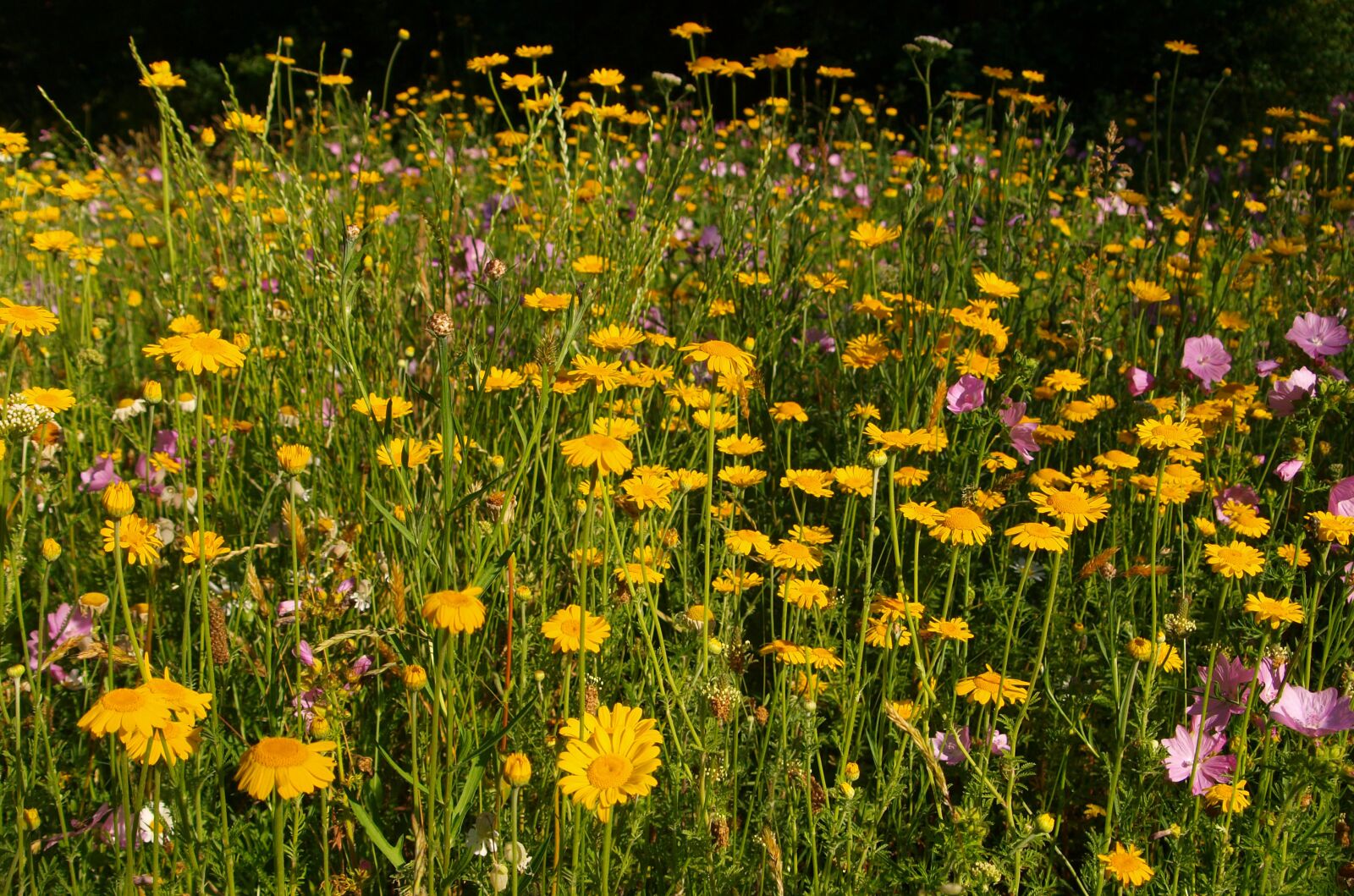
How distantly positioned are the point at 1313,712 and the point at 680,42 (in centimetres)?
872

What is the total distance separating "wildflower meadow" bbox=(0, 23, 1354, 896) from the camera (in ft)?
3.67

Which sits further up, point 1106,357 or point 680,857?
point 1106,357

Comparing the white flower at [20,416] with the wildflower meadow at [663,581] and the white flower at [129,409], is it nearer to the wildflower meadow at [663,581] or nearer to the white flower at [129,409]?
the wildflower meadow at [663,581]

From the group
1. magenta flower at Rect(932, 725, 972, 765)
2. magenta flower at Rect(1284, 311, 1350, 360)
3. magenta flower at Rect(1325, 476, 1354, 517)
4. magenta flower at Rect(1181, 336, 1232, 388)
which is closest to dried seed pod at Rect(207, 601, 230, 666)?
magenta flower at Rect(932, 725, 972, 765)

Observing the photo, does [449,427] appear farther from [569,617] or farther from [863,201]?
[863,201]

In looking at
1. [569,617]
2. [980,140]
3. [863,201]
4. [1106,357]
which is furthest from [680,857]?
[980,140]

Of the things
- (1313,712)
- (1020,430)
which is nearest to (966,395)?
(1020,430)

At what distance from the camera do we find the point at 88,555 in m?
1.82

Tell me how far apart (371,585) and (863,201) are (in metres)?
2.79

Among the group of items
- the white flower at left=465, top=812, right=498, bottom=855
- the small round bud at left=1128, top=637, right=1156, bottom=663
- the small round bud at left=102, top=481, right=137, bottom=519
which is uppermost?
the small round bud at left=102, top=481, right=137, bottom=519

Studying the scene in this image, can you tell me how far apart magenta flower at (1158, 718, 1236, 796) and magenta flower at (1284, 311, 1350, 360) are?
918 mm

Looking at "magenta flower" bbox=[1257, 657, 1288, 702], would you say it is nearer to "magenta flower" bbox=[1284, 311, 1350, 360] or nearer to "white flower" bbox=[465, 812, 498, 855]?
"magenta flower" bbox=[1284, 311, 1350, 360]

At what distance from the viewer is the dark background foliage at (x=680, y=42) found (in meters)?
6.76

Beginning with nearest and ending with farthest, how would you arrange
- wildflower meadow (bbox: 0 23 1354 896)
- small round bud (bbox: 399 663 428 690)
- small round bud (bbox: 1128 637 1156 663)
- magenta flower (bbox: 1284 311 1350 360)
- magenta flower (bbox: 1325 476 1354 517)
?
small round bud (bbox: 399 663 428 690), wildflower meadow (bbox: 0 23 1354 896), small round bud (bbox: 1128 637 1156 663), magenta flower (bbox: 1325 476 1354 517), magenta flower (bbox: 1284 311 1350 360)
